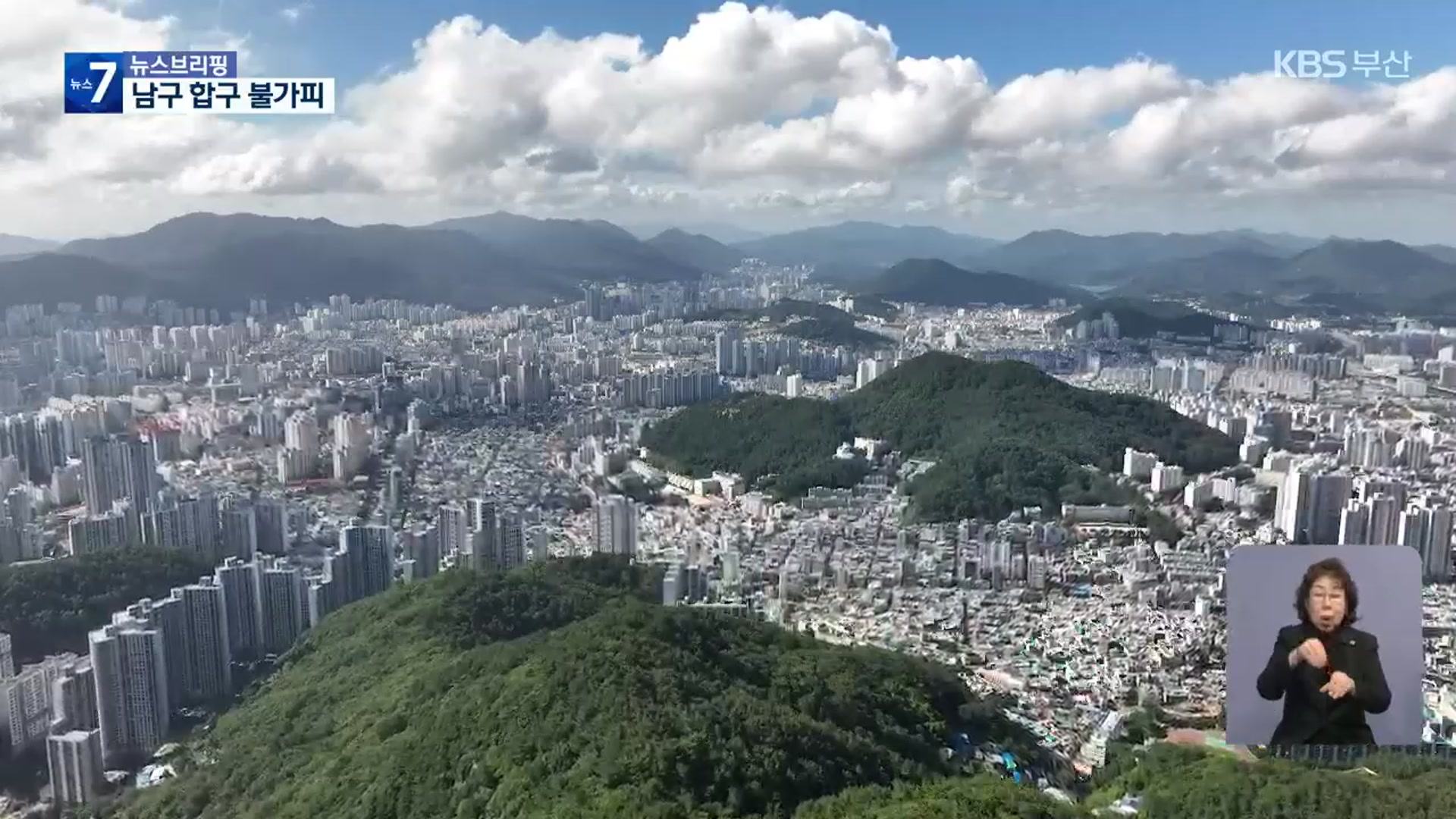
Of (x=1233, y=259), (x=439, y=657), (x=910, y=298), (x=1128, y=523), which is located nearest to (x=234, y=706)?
(x=439, y=657)

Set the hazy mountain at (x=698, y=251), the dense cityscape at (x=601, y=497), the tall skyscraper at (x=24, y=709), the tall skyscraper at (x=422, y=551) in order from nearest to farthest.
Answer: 1. the tall skyscraper at (x=24, y=709)
2. the dense cityscape at (x=601, y=497)
3. the tall skyscraper at (x=422, y=551)
4. the hazy mountain at (x=698, y=251)

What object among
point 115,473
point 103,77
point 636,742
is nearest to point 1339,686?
point 636,742

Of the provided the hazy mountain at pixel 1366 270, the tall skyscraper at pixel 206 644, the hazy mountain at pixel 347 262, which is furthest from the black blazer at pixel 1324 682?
the hazy mountain at pixel 1366 270

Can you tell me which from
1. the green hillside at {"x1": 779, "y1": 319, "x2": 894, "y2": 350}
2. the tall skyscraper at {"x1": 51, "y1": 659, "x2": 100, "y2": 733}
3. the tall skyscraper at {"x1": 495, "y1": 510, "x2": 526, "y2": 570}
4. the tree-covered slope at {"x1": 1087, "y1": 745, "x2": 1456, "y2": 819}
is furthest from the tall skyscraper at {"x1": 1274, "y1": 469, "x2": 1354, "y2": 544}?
the tall skyscraper at {"x1": 51, "y1": 659, "x2": 100, "y2": 733}

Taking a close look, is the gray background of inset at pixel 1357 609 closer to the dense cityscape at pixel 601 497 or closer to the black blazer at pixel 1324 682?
the black blazer at pixel 1324 682

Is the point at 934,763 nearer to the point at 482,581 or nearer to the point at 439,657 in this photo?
the point at 439,657

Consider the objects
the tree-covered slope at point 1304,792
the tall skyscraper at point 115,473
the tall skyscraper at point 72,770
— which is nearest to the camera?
the tree-covered slope at point 1304,792

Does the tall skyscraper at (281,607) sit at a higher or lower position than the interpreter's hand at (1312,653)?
lower
